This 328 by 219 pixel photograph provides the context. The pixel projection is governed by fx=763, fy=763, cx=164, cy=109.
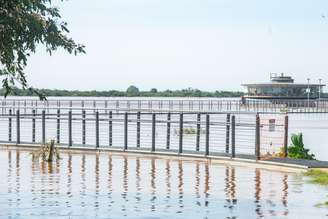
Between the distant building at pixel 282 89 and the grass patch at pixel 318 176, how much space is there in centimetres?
15243

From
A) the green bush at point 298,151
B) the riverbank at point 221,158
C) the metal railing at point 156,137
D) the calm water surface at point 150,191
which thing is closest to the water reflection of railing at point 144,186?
the calm water surface at point 150,191

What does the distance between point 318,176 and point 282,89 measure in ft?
523

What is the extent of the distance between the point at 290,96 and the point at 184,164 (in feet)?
506

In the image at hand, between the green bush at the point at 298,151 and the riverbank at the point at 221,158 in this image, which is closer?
the riverbank at the point at 221,158

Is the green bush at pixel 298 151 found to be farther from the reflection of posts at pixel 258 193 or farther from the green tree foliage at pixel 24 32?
the green tree foliage at pixel 24 32

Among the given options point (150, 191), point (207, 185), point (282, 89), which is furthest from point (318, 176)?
point (282, 89)

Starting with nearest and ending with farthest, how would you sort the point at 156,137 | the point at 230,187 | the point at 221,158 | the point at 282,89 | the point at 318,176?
the point at 230,187 → the point at 318,176 → the point at 221,158 → the point at 156,137 → the point at 282,89

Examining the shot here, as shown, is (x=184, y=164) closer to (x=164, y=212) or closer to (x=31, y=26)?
(x=164, y=212)

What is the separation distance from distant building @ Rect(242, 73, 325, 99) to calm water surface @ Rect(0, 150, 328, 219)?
15244 cm

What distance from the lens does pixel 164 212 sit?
1417cm

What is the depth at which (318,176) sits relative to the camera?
20125 millimetres

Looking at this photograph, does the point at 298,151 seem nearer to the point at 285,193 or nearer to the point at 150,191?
the point at 285,193

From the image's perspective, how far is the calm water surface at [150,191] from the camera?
14.3m

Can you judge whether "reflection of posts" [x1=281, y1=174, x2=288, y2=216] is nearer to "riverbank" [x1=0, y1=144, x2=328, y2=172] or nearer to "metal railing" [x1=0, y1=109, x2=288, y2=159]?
"riverbank" [x1=0, y1=144, x2=328, y2=172]
